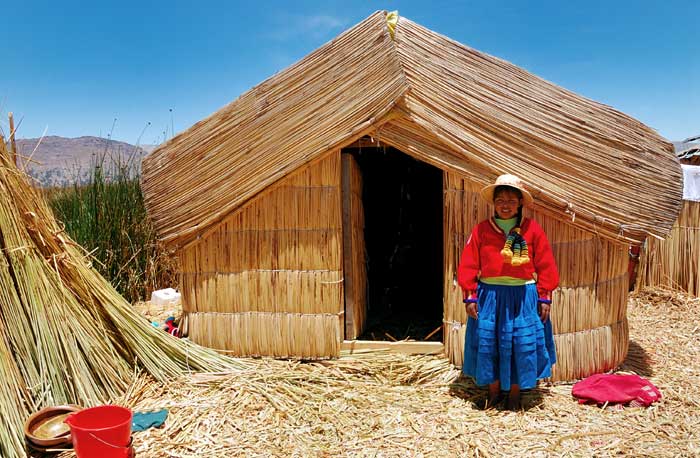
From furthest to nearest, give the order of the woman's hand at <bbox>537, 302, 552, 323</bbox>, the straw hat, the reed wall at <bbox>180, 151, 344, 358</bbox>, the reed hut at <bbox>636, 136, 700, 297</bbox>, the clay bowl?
the reed hut at <bbox>636, 136, 700, 297</bbox> → the reed wall at <bbox>180, 151, 344, 358</bbox> → the woman's hand at <bbox>537, 302, 552, 323</bbox> → the straw hat → the clay bowl

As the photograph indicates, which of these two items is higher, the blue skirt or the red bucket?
the blue skirt

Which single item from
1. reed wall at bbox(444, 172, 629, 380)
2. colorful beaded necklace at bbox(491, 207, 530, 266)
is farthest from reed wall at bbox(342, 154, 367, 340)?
colorful beaded necklace at bbox(491, 207, 530, 266)

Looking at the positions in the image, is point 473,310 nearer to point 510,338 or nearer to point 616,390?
point 510,338

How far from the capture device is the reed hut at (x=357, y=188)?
3.77 meters

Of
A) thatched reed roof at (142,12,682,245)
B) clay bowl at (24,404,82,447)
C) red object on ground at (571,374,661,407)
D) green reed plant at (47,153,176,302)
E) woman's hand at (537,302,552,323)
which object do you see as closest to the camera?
clay bowl at (24,404,82,447)

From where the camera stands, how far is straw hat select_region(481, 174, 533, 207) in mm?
3234

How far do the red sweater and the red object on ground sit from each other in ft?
2.64

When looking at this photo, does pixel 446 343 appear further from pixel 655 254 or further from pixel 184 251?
pixel 655 254

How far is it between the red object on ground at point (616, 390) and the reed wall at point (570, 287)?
0.18m

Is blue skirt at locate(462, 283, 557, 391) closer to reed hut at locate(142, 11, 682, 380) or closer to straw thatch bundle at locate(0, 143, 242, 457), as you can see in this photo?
reed hut at locate(142, 11, 682, 380)

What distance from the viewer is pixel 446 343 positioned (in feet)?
12.9

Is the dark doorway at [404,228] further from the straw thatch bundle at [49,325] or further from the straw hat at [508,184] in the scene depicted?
the straw thatch bundle at [49,325]

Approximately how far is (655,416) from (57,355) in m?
3.59

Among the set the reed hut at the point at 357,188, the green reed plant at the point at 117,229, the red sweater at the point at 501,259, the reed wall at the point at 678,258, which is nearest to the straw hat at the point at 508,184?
the red sweater at the point at 501,259
